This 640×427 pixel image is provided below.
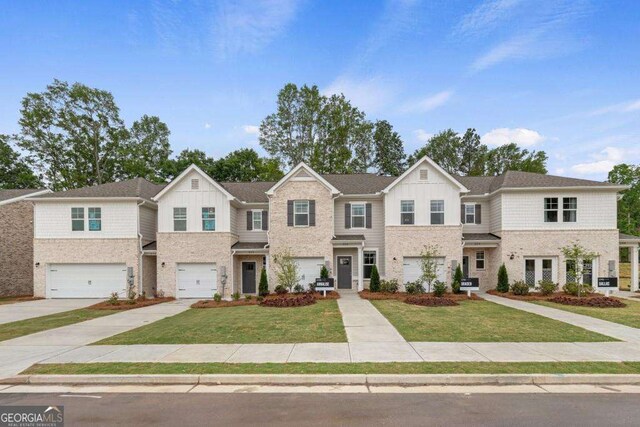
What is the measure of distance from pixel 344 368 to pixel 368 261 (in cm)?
1512

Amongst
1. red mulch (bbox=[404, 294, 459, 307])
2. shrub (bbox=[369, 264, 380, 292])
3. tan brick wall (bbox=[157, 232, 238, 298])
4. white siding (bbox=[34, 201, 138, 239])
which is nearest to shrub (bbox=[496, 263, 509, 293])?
red mulch (bbox=[404, 294, 459, 307])

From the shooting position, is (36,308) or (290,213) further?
(290,213)

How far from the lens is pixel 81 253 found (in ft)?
68.8

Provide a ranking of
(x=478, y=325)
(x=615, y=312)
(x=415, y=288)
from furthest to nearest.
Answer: (x=415, y=288), (x=615, y=312), (x=478, y=325)

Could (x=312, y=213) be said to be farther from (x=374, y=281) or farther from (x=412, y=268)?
(x=412, y=268)

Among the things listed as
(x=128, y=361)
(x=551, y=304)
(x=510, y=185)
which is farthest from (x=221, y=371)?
(x=510, y=185)

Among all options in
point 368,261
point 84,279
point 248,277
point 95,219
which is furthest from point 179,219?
point 368,261

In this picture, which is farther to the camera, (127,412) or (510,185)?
(510,185)

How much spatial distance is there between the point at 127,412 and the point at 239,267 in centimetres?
1643

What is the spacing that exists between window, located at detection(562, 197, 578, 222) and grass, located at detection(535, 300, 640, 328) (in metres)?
5.63

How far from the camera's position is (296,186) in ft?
68.7

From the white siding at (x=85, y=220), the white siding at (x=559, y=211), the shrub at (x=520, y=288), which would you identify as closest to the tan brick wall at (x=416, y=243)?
the shrub at (x=520, y=288)

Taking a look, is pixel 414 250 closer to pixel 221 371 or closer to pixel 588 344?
pixel 588 344

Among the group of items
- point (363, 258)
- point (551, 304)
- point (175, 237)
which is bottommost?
point (551, 304)
